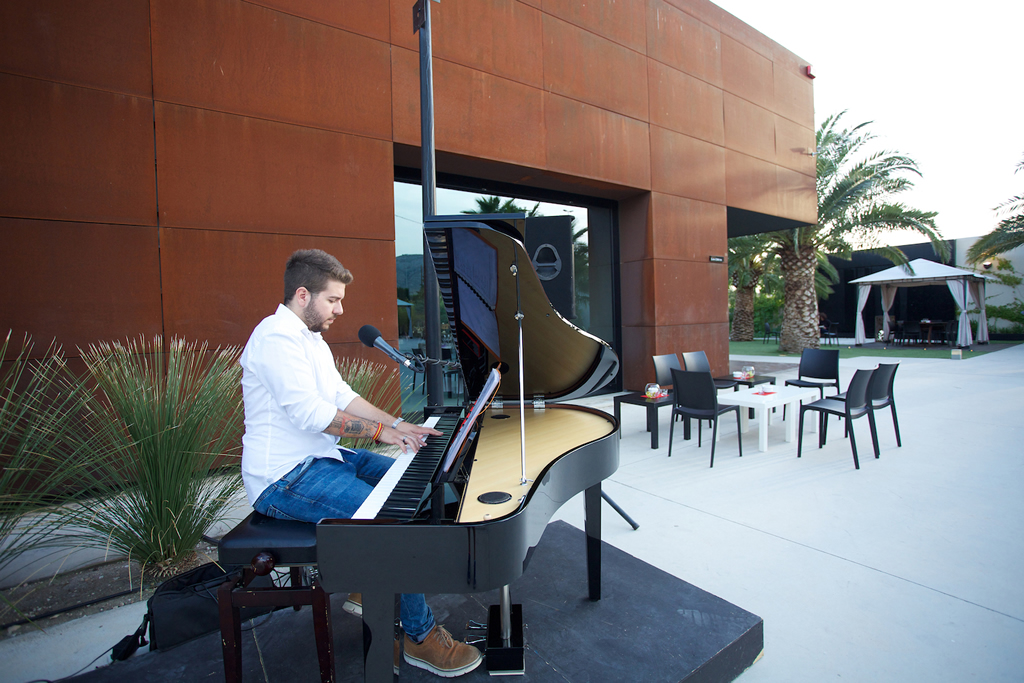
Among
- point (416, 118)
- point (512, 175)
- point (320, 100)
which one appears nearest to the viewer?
point (320, 100)

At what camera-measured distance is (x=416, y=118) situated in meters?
5.52

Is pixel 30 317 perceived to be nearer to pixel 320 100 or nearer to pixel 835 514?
pixel 320 100

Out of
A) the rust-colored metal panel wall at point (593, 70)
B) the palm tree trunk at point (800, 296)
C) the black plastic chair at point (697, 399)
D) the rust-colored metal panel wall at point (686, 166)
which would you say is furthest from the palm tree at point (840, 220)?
the black plastic chair at point (697, 399)

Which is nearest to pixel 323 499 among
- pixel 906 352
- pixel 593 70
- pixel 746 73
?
pixel 593 70

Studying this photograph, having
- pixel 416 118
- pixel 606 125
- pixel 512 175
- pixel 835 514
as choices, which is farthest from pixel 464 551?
pixel 606 125

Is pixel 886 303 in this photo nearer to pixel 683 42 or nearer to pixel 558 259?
pixel 683 42

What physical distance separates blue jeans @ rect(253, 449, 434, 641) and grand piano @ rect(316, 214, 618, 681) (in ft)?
0.82

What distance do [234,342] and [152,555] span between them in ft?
7.47

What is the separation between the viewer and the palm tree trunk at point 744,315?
21.1 metres

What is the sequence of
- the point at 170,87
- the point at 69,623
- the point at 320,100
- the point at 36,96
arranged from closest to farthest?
the point at 69,623 → the point at 36,96 → the point at 170,87 → the point at 320,100

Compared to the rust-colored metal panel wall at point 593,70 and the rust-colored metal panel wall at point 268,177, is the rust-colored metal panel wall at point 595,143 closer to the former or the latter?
the rust-colored metal panel wall at point 593,70

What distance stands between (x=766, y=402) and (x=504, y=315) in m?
3.72

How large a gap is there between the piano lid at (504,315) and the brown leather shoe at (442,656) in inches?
48.9

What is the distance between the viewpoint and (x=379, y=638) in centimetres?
133
